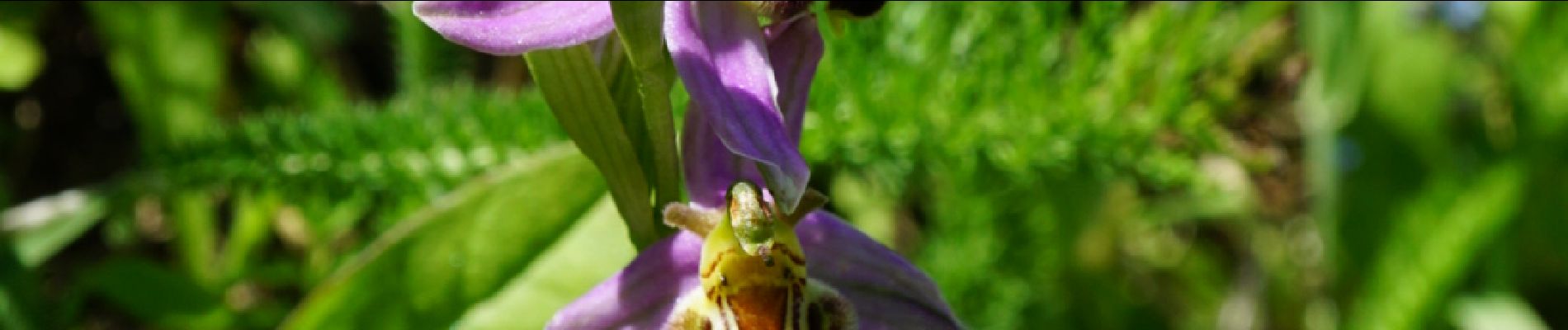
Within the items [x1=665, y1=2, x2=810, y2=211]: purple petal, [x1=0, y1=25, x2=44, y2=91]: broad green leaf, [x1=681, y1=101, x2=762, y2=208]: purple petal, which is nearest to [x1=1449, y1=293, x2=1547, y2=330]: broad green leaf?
[x1=681, y1=101, x2=762, y2=208]: purple petal

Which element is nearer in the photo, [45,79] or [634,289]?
[634,289]

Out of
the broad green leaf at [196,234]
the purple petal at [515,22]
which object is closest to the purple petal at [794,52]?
the purple petal at [515,22]

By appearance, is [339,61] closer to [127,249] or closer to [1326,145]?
[127,249]

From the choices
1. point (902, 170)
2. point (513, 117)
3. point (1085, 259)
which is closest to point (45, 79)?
point (513, 117)

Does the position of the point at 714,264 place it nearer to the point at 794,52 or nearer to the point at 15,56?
the point at 794,52

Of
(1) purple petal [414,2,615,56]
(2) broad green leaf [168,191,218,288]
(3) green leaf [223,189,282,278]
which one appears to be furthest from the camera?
(2) broad green leaf [168,191,218,288]

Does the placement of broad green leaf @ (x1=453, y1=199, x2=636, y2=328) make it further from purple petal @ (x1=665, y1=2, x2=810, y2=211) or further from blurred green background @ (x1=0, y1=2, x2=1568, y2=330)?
purple petal @ (x1=665, y1=2, x2=810, y2=211)
